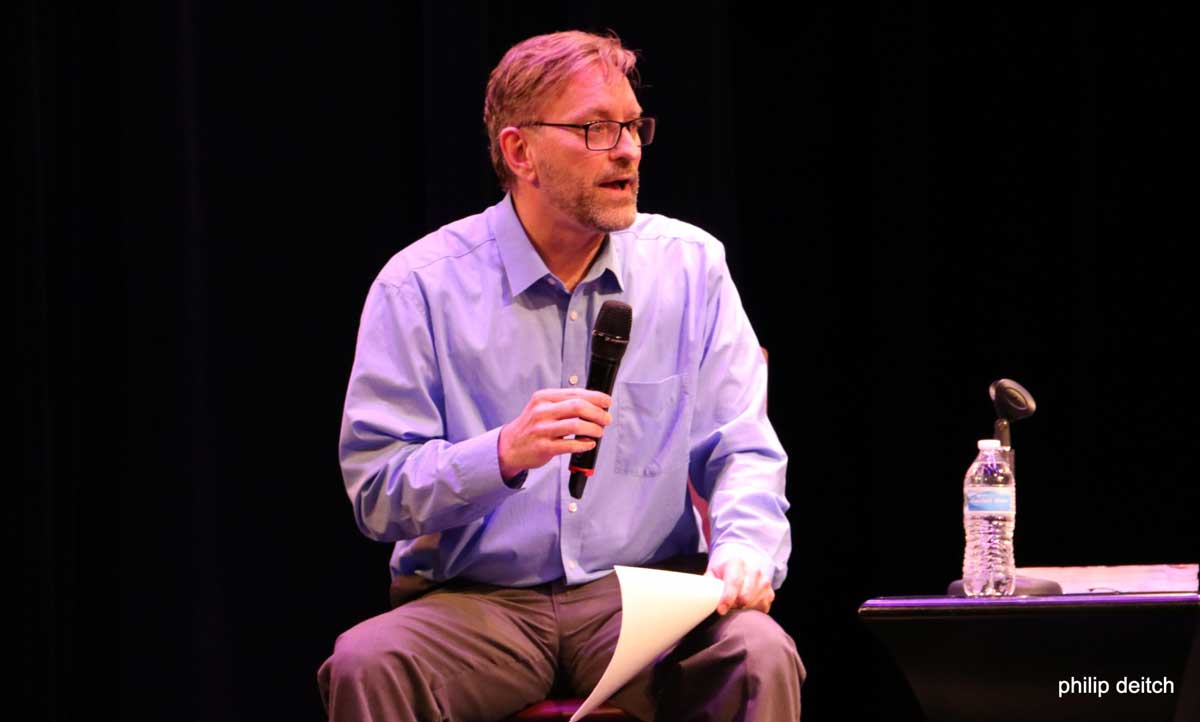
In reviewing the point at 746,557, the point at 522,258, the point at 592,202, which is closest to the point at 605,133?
the point at 592,202

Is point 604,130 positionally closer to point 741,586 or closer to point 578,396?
point 578,396

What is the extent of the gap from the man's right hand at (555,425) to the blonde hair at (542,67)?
65 cm

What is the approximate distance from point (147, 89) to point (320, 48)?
1.32 feet

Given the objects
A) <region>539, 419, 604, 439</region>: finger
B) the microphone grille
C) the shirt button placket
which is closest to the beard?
the shirt button placket

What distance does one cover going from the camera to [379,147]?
3.16 m

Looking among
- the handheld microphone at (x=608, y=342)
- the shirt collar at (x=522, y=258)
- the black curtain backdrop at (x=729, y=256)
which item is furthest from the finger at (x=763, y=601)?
the black curtain backdrop at (x=729, y=256)

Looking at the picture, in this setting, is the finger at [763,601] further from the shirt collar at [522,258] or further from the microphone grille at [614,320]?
the shirt collar at [522,258]

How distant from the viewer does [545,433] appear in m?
1.90

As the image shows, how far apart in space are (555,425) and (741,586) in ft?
1.21

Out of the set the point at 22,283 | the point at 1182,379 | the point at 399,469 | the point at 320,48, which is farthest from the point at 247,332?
the point at 1182,379

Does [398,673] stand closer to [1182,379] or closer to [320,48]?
[320,48]

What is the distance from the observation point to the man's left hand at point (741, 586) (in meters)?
1.93

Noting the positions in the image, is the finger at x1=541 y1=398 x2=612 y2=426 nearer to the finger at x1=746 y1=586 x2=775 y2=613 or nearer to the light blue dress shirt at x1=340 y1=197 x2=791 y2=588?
the light blue dress shirt at x1=340 y1=197 x2=791 y2=588

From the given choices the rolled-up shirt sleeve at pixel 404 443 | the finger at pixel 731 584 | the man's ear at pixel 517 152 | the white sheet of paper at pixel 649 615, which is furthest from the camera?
the man's ear at pixel 517 152
